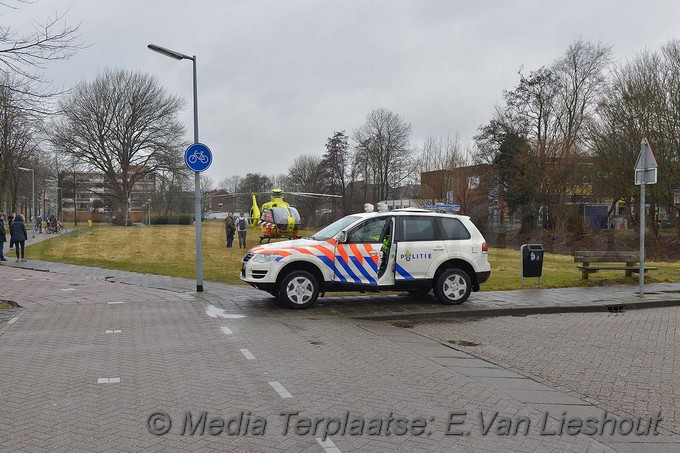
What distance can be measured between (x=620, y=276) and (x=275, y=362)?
1268cm

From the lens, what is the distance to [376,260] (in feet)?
34.2

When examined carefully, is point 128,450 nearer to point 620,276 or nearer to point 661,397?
point 661,397

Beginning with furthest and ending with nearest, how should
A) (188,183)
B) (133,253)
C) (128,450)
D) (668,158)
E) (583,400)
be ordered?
(188,183)
(668,158)
(133,253)
(583,400)
(128,450)

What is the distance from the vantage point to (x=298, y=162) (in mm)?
71125

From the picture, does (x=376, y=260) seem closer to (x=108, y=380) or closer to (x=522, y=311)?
(x=522, y=311)

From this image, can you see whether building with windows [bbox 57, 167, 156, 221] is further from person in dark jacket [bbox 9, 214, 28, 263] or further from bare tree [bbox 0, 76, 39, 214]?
person in dark jacket [bbox 9, 214, 28, 263]

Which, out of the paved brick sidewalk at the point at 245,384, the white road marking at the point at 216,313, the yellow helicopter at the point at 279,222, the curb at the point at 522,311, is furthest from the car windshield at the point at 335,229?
the yellow helicopter at the point at 279,222

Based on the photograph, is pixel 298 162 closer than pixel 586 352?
No

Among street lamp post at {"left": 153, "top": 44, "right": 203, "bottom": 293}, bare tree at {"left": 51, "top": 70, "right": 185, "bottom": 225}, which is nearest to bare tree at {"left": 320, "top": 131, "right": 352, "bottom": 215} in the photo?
bare tree at {"left": 51, "top": 70, "right": 185, "bottom": 225}

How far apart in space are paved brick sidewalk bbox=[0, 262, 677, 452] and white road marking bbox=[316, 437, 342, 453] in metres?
0.02

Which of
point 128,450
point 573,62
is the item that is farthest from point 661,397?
point 573,62

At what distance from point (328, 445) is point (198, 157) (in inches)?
381

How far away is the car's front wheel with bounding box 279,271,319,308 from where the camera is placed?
33.4ft

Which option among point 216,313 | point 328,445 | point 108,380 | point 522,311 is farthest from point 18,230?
point 328,445
